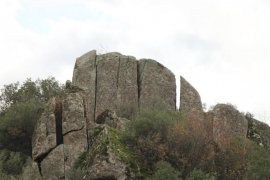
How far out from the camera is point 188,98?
53219 mm

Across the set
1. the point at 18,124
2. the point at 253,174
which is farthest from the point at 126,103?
the point at 253,174

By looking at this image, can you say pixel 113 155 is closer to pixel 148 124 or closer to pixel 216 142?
pixel 148 124

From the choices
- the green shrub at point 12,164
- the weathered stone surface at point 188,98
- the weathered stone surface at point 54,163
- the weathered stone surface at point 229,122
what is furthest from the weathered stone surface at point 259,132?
the green shrub at point 12,164

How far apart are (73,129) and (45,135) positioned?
6.84ft

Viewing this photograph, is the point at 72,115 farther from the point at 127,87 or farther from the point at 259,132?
the point at 259,132

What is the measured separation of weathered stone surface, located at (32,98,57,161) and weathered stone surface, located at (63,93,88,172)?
2.93ft

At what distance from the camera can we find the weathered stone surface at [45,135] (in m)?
38.6

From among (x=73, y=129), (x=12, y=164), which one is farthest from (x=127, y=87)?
(x=12, y=164)

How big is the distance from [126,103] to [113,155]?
17476 millimetres

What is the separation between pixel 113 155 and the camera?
34562 millimetres

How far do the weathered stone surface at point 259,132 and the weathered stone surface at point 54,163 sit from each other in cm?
1865

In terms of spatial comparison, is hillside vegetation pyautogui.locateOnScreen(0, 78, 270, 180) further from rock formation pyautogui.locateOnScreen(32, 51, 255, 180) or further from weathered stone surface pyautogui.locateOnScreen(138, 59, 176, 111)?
weathered stone surface pyautogui.locateOnScreen(138, 59, 176, 111)

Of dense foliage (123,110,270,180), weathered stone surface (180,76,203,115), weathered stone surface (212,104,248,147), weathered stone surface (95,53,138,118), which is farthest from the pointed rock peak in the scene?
dense foliage (123,110,270,180)

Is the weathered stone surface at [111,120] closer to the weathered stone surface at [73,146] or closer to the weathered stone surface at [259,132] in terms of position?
the weathered stone surface at [73,146]
